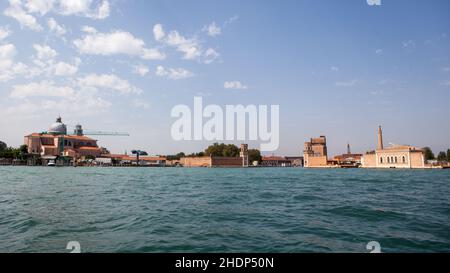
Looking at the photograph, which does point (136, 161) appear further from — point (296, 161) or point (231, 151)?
point (296, 161)

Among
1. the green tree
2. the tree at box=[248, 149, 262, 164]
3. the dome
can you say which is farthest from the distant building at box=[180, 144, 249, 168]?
the dome

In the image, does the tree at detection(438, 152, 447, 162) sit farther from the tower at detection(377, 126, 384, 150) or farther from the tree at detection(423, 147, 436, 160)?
the tower at detection(377, 126, 384, 150)

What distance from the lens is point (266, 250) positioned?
5219 mm

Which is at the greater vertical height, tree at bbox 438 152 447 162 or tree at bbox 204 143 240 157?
tree at bbox 204 143 240 157

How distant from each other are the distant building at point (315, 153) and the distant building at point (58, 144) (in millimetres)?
73427

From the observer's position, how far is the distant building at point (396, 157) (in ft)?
253

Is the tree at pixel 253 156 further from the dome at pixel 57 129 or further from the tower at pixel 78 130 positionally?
the dome at pixel 57 129

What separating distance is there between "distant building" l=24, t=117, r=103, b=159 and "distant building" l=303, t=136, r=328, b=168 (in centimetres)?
7343

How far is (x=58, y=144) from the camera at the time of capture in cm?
9856

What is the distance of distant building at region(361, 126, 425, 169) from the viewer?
77.1m

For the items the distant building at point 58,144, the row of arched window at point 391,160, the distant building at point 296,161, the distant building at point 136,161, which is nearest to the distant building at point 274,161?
the distant building at point 296,161
